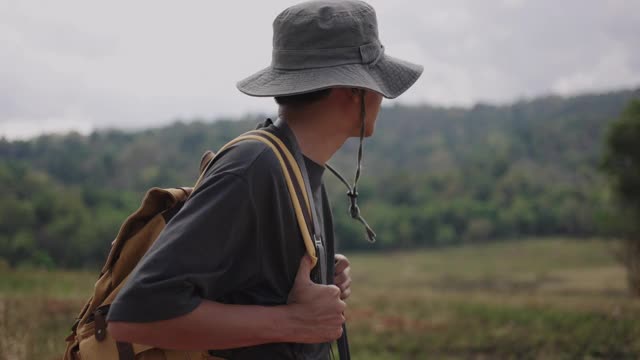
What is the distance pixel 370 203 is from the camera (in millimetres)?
76938

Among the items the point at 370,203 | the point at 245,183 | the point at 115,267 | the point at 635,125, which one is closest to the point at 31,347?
the point at 115,267

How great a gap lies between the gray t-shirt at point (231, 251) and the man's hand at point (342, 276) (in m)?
0.30

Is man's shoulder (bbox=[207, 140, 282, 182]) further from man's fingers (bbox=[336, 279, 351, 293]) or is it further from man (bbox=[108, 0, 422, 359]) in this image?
man's fingers (bbox=[336, 279, 351, 293])

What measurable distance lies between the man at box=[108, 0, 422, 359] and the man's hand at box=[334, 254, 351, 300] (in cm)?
8

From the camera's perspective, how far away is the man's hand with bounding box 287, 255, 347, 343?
1.57 meters

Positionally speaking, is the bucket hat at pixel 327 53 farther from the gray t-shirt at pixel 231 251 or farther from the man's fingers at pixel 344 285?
the man's fingers at pixel 344 285

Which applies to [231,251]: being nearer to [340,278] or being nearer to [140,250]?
[140,250]

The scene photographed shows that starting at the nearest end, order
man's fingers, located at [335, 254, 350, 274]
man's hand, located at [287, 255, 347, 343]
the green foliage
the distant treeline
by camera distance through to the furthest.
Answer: man's hand, located at [287, 255, 347, 343] < man's fingers, located at [335, 254, 350, 274] < the distant treeline < the green foliage

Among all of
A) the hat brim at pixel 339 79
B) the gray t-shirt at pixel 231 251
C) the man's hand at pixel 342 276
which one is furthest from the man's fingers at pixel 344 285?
the hat brim at pixel 339 79

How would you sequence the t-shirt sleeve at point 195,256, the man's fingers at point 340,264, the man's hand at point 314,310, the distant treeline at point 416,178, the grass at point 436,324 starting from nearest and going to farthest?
the t-shirt sleeve at point 195,256 < the man's hand at point 314,310 < the man's fingers at point 340,264 < the grass at point 436,324 < the distant treeline at point 416,178

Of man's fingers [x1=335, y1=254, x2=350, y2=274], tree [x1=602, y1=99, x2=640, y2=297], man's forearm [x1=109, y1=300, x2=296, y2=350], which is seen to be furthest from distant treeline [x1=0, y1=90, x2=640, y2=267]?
man's forearm [x1=109, y1=300, x2=296, y2=350]

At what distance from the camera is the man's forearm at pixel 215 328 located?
145 centimetres

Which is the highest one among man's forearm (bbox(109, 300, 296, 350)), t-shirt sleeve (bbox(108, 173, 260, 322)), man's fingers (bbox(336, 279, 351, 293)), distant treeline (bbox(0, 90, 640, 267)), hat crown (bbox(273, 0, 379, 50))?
hat crown (bbox(273, 0, 379, 50))

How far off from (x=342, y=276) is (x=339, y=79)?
1.99ft
